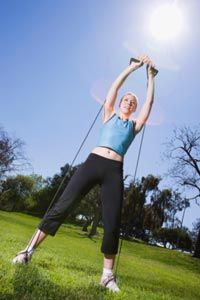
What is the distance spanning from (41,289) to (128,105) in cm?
308

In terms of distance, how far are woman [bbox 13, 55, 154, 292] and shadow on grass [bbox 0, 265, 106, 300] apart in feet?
1.29

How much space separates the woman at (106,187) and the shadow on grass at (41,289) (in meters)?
0.39

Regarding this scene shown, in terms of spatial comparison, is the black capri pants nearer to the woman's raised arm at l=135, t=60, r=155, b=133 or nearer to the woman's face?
the woman's raised arm at l=135, t=60, r=155, b=133

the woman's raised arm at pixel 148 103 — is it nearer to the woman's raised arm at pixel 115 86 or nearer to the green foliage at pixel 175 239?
the woman's raised arm at pixel 115 86

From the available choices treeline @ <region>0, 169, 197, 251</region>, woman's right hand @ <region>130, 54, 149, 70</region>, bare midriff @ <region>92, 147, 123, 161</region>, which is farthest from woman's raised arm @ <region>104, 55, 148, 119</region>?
treeline @ <region>0, 169, 197, 251</region>

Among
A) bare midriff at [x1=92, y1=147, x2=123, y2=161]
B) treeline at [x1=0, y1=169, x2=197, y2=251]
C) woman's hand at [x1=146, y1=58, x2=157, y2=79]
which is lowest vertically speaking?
bare midriff at [x1=92, y1=147, x2=123, y2=161]

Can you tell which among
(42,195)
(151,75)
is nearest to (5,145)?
(42,195)

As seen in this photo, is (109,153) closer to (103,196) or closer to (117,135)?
(117,135)

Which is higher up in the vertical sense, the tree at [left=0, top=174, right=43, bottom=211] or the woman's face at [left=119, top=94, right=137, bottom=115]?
the tree at [left=0, top=174, right=43, bottom=211]

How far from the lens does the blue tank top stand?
5566mm

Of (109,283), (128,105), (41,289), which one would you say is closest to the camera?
(41,289)

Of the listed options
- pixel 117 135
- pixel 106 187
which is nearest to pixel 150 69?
pixel 117 135

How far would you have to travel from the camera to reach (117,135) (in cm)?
562

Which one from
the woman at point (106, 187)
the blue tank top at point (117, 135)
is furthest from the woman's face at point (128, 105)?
the blue tank top at point (117, 135)
